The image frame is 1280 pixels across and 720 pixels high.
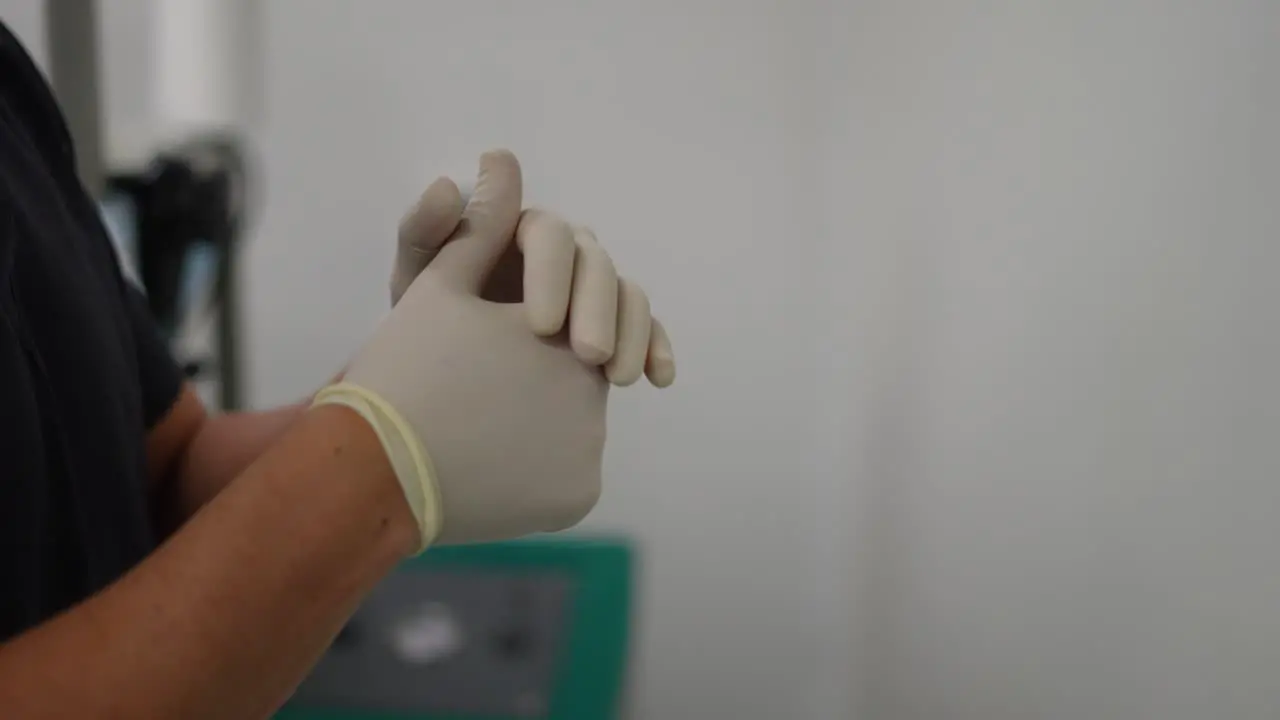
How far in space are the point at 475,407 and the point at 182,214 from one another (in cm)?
70

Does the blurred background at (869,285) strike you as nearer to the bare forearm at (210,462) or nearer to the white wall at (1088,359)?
the white wall at (1088,359)

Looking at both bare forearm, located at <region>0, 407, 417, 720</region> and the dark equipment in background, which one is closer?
bare forearm, located at <region>0, 407, 417, 720</region>

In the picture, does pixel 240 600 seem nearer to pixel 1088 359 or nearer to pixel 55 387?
pixel 55 387

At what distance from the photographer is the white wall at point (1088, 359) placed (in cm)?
53

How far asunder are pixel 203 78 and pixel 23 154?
50 cm

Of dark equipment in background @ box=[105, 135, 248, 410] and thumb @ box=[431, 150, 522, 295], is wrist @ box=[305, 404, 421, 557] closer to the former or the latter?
thumb @ box=[431, 150, 522, 295]

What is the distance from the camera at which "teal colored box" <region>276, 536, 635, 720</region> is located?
82 cm

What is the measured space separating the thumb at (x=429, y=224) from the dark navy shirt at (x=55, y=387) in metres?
0.17

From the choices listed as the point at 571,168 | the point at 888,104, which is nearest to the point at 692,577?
the point at 571,168

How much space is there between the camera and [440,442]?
45 cm

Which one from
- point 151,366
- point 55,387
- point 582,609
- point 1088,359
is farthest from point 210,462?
point 1088,359

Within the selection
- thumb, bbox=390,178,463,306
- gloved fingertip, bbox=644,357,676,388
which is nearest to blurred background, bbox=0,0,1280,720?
gloved fingertip, bbox=644,357,676,388

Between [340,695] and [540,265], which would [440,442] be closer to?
[540,265]

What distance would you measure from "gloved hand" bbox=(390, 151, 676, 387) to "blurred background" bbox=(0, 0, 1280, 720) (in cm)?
31
